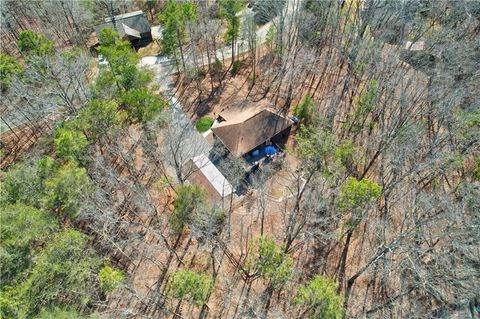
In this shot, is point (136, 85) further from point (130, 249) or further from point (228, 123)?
point (130, 249)

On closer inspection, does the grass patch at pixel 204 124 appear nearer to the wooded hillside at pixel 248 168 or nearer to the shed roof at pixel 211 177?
the wooded hillside at pixel 248 168

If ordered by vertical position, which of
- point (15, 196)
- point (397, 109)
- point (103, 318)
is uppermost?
point (15, 196)

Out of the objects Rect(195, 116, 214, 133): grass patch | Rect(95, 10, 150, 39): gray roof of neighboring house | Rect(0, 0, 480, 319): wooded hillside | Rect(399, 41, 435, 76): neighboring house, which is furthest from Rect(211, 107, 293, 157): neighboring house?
Rect(95, 10, 150, 39): gray roof of neighboring house

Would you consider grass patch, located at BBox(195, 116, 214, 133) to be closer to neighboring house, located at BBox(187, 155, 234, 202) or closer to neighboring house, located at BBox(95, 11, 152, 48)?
neighboring house, located at BBox(187, 155, 234, 202)

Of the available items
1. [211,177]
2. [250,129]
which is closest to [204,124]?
[250,129]

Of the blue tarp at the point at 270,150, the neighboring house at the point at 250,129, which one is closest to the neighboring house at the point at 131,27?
the neighboring house at the point at 250,129

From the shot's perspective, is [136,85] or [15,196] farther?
[136,85]

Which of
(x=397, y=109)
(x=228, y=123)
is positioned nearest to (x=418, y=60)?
(x=397, y=109)

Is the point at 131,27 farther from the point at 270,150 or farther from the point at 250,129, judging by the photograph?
the point at 270,150
